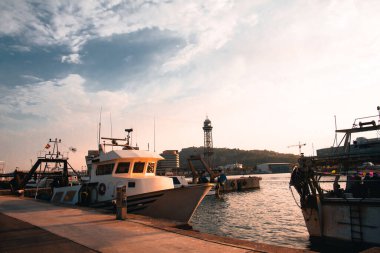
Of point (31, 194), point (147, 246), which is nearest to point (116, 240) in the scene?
point (147, 246)

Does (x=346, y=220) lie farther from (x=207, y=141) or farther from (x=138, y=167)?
(x=207, y=141)

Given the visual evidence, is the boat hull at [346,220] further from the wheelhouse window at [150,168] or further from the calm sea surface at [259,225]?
the wheelhouse window at [150,168]

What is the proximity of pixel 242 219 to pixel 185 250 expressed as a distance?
785 inches

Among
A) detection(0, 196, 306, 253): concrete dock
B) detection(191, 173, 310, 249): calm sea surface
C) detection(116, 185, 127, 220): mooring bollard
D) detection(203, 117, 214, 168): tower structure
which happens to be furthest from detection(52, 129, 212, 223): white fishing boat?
detection(203, 117, 214, 168): tower structure

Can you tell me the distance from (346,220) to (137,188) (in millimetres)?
11245

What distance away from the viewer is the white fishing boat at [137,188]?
16297 millimetres

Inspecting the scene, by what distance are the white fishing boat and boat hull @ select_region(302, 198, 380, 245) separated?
589 cm

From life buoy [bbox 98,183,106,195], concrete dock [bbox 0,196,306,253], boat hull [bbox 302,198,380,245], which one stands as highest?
Answer: life buoy [bbox 98,183,106,195]

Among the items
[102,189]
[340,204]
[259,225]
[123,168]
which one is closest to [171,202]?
[123,168]

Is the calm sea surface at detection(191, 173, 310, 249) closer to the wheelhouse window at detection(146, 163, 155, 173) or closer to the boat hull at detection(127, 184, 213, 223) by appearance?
the boat hull at detection(127, 184, 213, 223)

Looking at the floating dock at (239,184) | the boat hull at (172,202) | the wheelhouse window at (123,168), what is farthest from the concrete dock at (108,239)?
the floating dock at (239,184)

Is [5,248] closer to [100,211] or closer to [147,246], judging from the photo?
[147,246]

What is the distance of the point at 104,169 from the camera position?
64.5 ft

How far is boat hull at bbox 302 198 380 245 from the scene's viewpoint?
44.2ft
